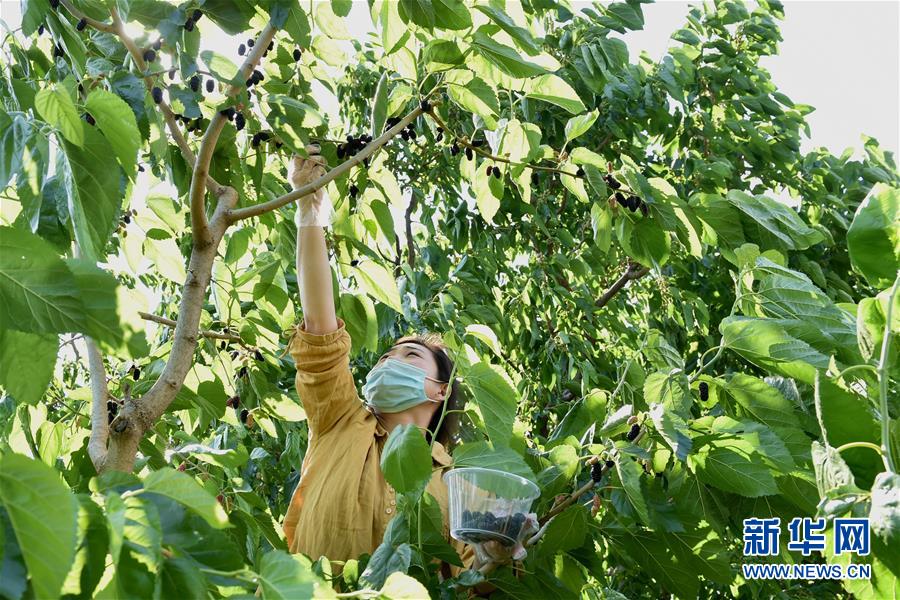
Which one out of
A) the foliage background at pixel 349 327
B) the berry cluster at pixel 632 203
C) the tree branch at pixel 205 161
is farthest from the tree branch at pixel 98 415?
the berry cluster at pixel 632 203

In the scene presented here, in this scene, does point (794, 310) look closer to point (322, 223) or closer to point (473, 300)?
point (322, 223)

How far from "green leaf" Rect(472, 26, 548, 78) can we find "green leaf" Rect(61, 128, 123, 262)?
2.04 feet

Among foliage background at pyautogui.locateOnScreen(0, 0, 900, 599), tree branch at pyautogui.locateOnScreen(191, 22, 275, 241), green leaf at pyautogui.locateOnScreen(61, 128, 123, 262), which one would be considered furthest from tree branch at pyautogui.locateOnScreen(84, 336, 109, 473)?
green leaf at pyautogui.locateOnScreen(61, 128, 123, 262)

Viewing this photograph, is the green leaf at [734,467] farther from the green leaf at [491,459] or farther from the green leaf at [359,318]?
the green leaf at [359,318]

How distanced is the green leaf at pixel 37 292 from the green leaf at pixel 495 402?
2.79 feet

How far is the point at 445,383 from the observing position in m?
2.57

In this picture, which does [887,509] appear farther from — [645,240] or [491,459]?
[645,240]

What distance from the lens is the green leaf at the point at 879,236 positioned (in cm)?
132

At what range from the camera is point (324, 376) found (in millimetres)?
2352

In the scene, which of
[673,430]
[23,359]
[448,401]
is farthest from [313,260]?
[23,359]

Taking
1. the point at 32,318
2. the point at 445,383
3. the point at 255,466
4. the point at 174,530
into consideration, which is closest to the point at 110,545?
the point at 174,530

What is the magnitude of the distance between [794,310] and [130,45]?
114cm

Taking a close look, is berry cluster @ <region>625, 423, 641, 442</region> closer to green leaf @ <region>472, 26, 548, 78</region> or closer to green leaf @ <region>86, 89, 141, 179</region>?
green leaf @ <region>472, 26, 548, 78</region>

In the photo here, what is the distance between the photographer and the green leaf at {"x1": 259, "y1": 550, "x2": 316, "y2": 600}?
994 millimetres
